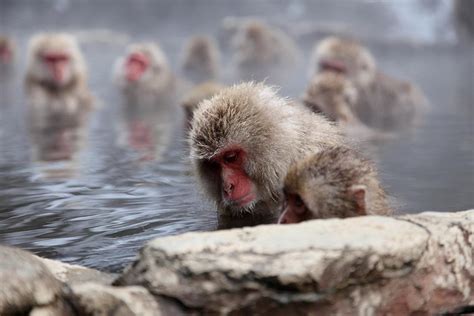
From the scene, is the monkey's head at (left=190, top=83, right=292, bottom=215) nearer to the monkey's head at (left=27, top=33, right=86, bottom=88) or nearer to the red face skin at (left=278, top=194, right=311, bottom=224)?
the red face skin at (left=278, top=194, right=311, bottom=224)

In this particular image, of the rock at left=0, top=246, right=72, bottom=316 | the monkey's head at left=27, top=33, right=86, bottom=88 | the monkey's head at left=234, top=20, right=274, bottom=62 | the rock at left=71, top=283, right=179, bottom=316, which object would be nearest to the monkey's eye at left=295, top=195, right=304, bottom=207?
the rock at left=71, top=283, right=179, bottom=316

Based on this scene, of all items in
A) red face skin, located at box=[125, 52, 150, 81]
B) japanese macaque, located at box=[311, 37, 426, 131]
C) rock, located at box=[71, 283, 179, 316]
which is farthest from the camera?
red face skin, located at box=[125, 52, 150, 81]

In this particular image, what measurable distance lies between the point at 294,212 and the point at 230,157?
0.65 m

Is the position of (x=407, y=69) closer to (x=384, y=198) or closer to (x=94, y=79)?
(x=94, y=79)

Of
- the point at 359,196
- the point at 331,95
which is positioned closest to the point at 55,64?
the point at 331,95

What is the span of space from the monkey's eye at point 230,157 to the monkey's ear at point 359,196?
81 cm

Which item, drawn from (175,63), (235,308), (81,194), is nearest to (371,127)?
(81,194)

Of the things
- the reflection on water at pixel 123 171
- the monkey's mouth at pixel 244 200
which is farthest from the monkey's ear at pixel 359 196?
the reflection on water at pixel 123 171

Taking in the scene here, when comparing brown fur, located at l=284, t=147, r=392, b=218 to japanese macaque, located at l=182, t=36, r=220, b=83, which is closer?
brown fur, located at l=284, t=147, r=392, b=218

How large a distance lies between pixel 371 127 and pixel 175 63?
9.33 m

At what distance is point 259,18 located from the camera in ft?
66.7

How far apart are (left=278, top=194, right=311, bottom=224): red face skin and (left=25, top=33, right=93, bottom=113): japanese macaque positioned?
7.56m

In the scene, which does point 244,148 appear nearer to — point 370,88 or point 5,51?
point 370,88

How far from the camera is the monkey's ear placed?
3262 millimetres
